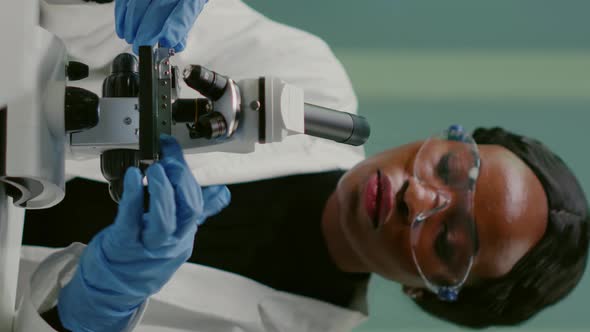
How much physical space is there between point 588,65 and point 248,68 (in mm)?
1020

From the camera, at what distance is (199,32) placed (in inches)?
51.4

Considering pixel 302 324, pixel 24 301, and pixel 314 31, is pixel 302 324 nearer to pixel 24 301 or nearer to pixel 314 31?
pixel 24 301

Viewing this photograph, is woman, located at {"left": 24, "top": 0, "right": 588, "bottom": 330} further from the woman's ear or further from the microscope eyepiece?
the microscope eyepiece

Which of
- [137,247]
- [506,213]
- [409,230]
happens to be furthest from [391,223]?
[137,247]

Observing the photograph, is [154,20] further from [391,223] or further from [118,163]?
[391,223]

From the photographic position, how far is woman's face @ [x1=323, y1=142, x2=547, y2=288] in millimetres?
1133

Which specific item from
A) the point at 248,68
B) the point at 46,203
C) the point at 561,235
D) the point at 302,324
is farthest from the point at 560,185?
the point at 46,203

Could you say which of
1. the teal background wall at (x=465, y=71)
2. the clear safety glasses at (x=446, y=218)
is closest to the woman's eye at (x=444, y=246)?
the clear safety glasses at (x=446, y=218)

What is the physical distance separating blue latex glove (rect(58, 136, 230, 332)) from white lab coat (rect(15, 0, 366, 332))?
0.06 m

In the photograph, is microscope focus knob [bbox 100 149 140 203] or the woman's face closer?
microscope focus knob [bbox 100 149 140 203]

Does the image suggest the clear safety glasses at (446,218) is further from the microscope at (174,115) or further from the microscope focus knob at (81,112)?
the microscope focus knob at (81,112)

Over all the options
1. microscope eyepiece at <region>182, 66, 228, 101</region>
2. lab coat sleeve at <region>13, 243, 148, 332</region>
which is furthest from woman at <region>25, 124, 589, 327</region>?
microscope eyepiece at <region>182, 66, 228, 101</region>

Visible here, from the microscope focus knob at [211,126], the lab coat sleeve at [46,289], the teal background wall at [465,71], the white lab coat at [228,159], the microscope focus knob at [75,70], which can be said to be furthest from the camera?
the teal background wall at [465,71]

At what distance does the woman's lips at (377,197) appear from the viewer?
1.19 m
